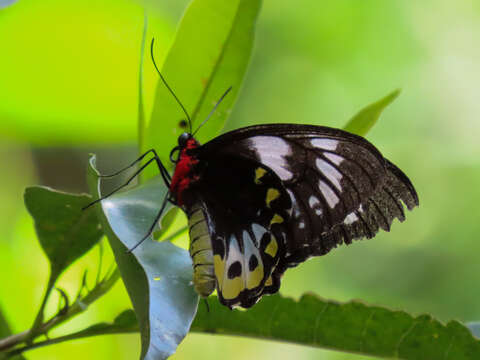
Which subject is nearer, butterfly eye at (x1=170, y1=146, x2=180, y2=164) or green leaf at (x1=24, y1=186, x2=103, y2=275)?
green leaf at (x1=24, y1=186, x2=103, y2=275)

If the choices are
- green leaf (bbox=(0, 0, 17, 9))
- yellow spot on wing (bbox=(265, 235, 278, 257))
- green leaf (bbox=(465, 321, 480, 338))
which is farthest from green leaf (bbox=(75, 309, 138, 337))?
green leaf (bbox=(465, 321, 480, 338))

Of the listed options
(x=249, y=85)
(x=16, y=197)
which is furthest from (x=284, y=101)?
(x=16, y=197)

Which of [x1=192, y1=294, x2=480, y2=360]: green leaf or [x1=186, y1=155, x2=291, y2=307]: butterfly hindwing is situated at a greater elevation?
[x1=186, y1=155, x2=291, y2=307]: butterfly hindwing

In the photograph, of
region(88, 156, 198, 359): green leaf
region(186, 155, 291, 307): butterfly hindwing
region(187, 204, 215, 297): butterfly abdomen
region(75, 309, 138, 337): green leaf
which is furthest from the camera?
region(186, 155, 291, 307): butterfly hindwing

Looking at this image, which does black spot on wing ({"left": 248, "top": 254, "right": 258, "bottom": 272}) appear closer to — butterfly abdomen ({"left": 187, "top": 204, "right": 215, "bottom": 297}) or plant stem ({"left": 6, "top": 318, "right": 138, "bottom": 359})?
butterfly abdomen ({"left": 187, "top": 204, "right": 215, "bottom": 297})

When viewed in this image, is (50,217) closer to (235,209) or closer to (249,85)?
(235,209)

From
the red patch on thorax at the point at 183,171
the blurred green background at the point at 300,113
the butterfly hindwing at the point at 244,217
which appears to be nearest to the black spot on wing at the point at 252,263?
the butterfly hindwing at the point at 244,217

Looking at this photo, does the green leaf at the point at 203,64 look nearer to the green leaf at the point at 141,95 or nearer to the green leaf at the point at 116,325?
the green leaf at the point at 141,95
